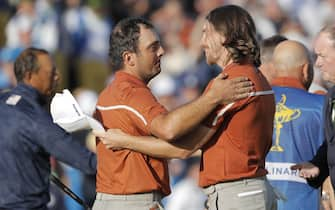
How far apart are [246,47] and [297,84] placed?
1706mm

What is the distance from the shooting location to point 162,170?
698cm

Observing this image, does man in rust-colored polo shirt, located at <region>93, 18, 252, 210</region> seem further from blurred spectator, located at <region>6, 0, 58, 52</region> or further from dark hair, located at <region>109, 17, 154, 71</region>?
blurred spectator, located at <region>6, 0, 58, 52</region>

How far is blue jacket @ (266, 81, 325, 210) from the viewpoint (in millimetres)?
8242

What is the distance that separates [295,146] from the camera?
826 cm

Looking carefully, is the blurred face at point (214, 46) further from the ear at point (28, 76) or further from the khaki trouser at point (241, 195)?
the ear at point (28, 76)

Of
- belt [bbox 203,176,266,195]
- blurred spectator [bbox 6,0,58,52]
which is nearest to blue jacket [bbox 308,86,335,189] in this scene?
belt [bbox 203,176,266,195]

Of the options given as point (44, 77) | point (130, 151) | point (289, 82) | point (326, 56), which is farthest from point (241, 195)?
point (44, 77)

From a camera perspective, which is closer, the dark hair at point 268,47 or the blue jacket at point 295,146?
the blue jacket at point 295,146

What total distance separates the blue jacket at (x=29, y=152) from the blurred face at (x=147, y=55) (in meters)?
1.21

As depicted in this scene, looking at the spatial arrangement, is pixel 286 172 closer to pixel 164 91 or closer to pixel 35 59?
pixel 35 59

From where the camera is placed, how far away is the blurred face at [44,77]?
331 inches

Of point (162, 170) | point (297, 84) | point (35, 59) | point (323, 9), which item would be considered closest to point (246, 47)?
point (162, 170)

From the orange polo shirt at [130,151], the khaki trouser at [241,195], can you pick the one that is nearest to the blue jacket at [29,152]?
the orange polo shirt at [130,151]

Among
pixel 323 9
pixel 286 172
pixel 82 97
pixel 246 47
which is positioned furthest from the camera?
pixel 323 9
